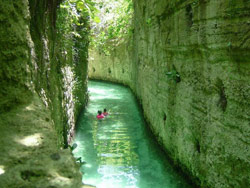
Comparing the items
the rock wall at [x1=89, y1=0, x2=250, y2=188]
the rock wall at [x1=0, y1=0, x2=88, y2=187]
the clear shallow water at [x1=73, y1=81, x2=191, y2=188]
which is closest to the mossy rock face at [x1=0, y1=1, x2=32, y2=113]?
the rock wall at [x1=0, y1=0, x2=88, y2=187]

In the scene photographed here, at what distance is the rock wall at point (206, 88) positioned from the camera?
10.6 ft

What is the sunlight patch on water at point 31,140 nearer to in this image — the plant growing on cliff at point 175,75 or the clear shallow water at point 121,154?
the clear shallow water at point 121,154

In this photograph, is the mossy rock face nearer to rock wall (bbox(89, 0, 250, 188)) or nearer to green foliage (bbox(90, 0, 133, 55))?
rock wall (bbox(89, 0, 250, 188))

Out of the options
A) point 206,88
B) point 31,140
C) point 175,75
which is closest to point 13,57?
point 31,140

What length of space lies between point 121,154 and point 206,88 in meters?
3.40

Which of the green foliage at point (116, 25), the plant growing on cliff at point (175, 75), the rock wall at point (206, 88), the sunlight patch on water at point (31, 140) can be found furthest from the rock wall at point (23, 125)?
the green foliage at point (116, 25)

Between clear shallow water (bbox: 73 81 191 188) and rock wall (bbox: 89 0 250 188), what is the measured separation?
1.35 feet

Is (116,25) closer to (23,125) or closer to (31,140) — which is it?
(23,125)

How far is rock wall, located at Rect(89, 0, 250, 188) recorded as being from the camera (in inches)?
127

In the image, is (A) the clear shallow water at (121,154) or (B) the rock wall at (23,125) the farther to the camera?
(A) the clear shallow water at (121,154)

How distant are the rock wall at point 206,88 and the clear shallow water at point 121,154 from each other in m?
0.41

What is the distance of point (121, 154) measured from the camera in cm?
688

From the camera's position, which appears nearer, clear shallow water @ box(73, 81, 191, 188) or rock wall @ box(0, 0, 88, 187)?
rock wall @ box(0, 0, 88, 187)

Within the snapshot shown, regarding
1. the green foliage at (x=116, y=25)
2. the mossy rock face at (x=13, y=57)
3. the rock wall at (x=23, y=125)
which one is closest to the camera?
the rock wall at (x=23, y=125)
